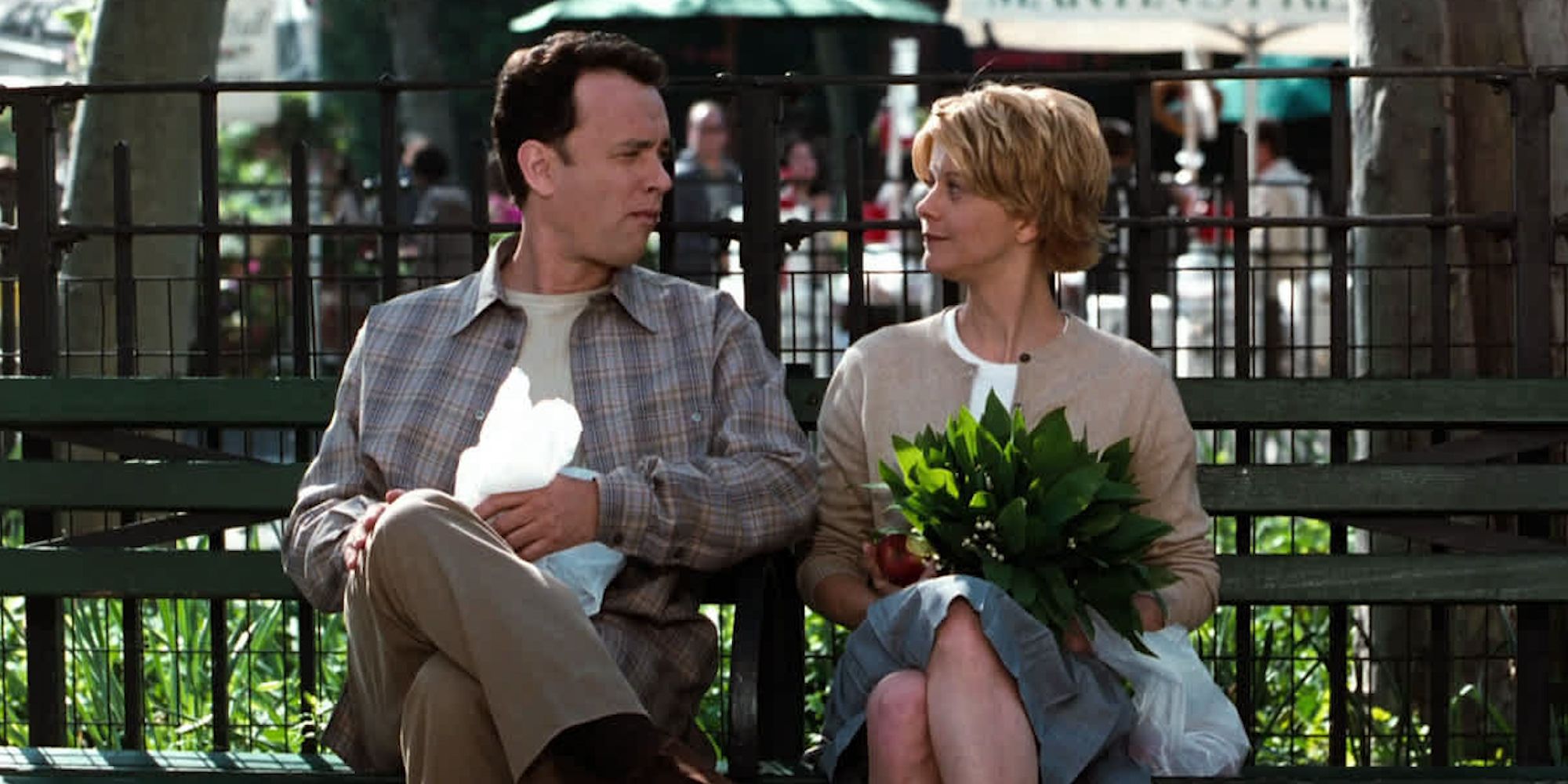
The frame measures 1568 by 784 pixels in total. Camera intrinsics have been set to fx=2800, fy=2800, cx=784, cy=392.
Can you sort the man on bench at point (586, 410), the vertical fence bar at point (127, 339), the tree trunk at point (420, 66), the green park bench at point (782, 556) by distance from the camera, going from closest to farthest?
1. the man on bench at point (586, 410)
2. the green park bench at point (782, 556)
3. the vertical fence bar at point (127, 339)
4. the tree trunk at point (420, 66)

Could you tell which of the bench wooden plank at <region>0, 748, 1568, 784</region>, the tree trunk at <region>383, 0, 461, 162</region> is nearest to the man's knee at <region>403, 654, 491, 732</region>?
the bench wooden plank at <region>0, 748, 1568, 784</region>

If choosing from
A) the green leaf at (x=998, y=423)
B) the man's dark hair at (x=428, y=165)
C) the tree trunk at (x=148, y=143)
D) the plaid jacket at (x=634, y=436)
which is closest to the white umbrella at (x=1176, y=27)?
the man's dark hair at (x=428, y=165)

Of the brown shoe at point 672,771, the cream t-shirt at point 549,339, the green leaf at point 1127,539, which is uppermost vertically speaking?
the cream t-shirt at point 549,339

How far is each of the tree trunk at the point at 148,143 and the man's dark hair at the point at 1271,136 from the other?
403 inches

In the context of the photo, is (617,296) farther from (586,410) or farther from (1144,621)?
(1144,621)

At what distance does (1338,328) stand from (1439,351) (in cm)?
20

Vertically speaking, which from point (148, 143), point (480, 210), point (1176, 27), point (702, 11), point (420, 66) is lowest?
point (480, 210)

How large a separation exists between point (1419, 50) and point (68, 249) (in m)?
3.18

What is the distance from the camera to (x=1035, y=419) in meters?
4.61

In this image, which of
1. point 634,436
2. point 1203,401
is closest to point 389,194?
point 634,436

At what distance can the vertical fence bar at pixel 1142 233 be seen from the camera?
5.31 meters

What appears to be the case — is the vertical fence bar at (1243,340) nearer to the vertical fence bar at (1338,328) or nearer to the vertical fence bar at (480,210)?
the vertical fence bar at (1338,328)

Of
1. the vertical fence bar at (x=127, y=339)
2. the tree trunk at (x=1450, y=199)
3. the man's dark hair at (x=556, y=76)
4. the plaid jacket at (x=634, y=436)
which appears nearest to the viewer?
the plaid jacket at (x=634, y=436)

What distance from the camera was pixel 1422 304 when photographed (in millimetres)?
6719
